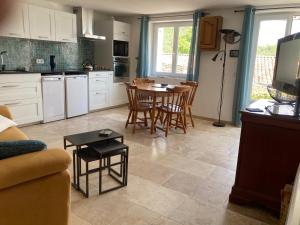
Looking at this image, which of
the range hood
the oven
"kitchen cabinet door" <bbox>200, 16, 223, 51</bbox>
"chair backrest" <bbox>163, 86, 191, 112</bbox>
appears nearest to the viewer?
"chair backrest" <bbox>163, 86, 191, 112</bbox>

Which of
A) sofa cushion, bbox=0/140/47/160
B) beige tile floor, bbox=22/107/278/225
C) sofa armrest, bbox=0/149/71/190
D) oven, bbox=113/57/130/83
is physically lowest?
beige tile floor, bbox=22/107/278/225

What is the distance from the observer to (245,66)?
4367mm

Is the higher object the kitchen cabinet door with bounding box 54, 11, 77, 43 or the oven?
the kitchen cabinet door with bounding box 54, 11, 77, 43

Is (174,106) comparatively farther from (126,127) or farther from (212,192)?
(212,192)

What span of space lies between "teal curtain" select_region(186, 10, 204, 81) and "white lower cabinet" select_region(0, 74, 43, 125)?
2.94 metres

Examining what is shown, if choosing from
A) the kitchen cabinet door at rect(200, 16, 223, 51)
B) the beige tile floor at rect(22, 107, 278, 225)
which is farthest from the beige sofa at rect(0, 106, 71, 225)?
the kitchen cabinet door at rect(200, 16, 223, 51)

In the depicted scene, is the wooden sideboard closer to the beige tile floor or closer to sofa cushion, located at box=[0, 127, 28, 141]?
the beige tile floor

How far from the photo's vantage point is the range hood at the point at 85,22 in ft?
16.4

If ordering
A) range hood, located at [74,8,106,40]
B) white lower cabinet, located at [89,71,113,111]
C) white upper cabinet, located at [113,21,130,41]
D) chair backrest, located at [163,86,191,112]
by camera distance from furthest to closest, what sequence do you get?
white upper cabinet, located at [113,21,130,41]
white lower cabinet, located at [89,71,113,111]
range hood, located at [74,8,106,40]
chair backrest, located at [163,86,191,112]

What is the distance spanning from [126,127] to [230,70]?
2322mm

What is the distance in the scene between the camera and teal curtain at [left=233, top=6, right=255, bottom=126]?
4219 mm

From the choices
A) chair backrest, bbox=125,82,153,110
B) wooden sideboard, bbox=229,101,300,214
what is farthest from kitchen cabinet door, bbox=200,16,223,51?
wooden sideboard, bbox=229,101,300,214

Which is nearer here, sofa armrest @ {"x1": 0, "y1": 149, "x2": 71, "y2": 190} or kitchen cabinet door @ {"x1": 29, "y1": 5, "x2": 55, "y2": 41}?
sofa armrest @ {"x1": 0, "y1": 149, "x2": 71, "y2": 190}

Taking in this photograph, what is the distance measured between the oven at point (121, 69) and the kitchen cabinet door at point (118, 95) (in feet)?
0.51
